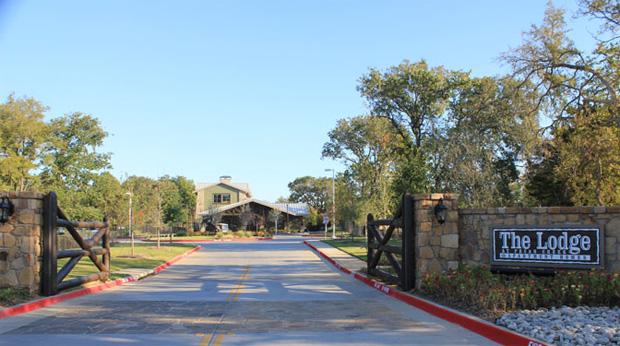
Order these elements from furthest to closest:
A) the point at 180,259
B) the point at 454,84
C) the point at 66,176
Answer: the point at 66,176 → the point at 454,84 → the point at 180,259

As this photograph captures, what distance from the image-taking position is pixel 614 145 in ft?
69.3

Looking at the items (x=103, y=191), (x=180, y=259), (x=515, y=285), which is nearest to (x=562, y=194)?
(x=180, y=259)

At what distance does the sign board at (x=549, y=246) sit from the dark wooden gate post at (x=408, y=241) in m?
1.83

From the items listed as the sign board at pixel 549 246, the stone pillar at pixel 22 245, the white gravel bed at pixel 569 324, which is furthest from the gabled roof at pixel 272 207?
the white gravel bed at pixel 569 324

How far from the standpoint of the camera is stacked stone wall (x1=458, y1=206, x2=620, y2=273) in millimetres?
9500

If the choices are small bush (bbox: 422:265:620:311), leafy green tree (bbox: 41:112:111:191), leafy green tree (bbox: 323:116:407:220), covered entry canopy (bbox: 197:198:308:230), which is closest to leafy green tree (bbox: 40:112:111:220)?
leafy green tree (bbox: 41:112:111:191)

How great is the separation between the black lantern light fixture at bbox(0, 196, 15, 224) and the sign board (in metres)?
10.5

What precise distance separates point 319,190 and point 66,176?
57392 millimetres

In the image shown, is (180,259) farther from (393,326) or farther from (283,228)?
(283,228)

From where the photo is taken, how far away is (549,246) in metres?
10.0

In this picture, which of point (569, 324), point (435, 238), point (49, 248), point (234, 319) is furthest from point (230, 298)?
point (569, 324)

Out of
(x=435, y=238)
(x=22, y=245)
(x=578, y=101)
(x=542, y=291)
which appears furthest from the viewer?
(x=578, y=101)

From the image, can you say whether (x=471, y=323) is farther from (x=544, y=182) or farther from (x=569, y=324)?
(x=544, y=182)

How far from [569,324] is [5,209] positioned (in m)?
11.0
